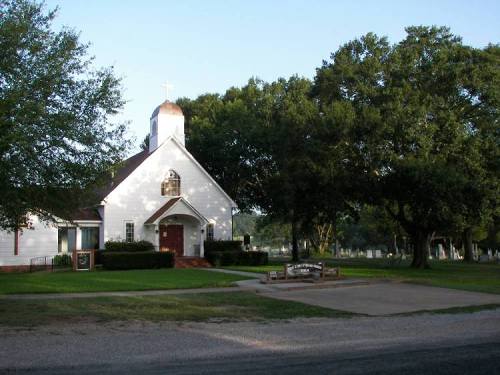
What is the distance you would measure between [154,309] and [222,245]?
2219 centimetres

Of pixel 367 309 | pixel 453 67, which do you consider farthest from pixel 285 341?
pixel 453 67

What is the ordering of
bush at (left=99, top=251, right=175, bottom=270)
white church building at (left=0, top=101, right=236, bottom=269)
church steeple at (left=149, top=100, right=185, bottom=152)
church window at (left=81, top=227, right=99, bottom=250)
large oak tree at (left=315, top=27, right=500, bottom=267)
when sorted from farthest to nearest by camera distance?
church steeple at (left=149, top=100, right=185, bottom=152) → church window at (left=81, top=227, right=99, bottom=250) → white church building at (left=0, top=101, right=236, bottom=269) → bush at (left=99, top=251, right=175, bottom=270) → large oak tree at (left=315, top=27, right=500, bottom=267)

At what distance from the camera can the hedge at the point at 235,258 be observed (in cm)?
3553

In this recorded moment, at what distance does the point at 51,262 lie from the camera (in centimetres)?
3497

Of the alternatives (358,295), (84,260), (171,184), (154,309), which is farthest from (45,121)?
(171,184)

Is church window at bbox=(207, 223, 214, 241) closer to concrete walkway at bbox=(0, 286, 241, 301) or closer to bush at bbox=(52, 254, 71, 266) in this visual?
bush at bbox=(52, 254, 71, 266)

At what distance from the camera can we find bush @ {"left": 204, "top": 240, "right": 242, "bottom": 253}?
123 ft

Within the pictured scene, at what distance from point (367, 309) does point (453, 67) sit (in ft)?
67.5

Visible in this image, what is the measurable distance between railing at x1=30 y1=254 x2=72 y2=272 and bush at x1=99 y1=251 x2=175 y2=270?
2634mm

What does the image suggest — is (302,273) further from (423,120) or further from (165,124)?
(165,124)

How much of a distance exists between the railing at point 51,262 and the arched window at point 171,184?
733cm

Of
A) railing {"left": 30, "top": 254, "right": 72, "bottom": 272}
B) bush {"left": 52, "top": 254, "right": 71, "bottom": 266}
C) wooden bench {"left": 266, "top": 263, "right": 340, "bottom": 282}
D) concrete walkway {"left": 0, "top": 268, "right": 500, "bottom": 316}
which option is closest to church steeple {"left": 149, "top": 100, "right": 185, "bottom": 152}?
bush {"left": 52, "top": 254, "right": 71, "bottom": 266}

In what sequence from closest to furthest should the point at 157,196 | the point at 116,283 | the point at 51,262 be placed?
the point at 116,283, the point at 51,262, the point at 157,196

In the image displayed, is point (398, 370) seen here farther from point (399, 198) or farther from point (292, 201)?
point (292, 201)
